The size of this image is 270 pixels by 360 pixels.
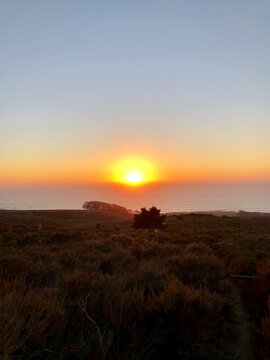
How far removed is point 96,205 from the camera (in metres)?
114

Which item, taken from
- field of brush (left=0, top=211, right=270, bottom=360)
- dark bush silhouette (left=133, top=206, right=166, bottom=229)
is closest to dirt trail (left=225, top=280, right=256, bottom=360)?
field of brush (left=0, top=211, right=270, bottom=360)

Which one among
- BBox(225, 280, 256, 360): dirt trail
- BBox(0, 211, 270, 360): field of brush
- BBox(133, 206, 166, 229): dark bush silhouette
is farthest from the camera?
BBox(133, 206, 166, 229): dark bush silhouette

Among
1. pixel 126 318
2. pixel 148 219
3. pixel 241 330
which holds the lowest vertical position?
pixel 241 330

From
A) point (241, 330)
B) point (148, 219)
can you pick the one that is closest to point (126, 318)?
point (241, 330)

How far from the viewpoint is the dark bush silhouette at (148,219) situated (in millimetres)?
36188

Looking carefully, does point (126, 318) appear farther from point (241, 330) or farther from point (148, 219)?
point (148, 219)

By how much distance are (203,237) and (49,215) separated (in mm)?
40333

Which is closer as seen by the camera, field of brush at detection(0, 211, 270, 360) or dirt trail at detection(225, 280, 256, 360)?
field of brush at detection(0, 211, 270, 360)

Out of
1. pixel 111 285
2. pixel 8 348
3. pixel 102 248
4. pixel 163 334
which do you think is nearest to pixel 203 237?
pixel 102 248

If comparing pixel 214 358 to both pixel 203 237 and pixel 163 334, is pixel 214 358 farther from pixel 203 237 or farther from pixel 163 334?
pixel 203 237

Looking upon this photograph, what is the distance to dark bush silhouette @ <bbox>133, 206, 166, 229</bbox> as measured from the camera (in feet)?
119

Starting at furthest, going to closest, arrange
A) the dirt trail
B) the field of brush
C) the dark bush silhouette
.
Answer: the dark bush silhouette
the dirt trail
the field of brush

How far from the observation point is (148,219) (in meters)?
36.9

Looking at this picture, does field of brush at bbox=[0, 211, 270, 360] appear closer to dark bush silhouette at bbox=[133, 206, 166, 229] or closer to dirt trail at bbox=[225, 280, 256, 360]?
dirt trail at bbox=[225, 280, 256, 360]
